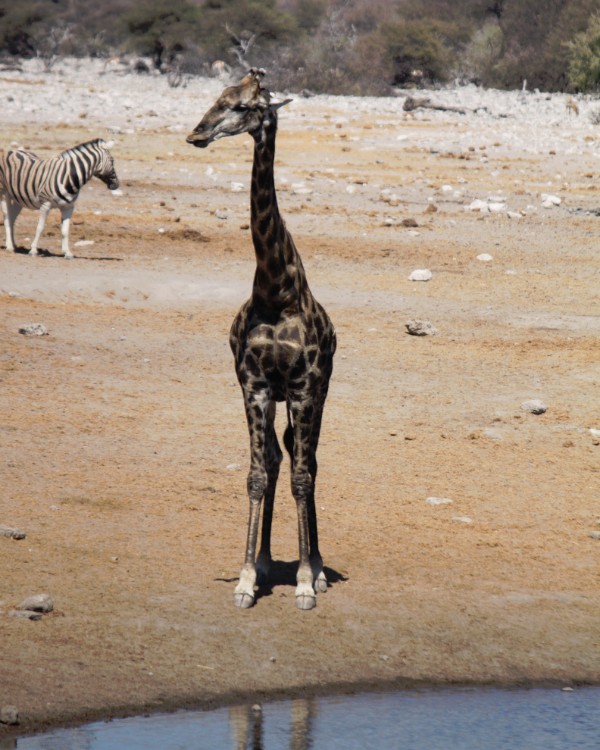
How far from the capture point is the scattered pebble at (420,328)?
12898mm

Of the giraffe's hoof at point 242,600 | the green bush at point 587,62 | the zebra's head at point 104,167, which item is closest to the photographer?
the giraffe's hoof at point 242,600

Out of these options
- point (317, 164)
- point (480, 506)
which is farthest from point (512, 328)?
point (317, 164)

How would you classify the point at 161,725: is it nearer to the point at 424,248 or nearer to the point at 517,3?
the point at 424,248

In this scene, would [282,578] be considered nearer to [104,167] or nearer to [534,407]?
[534,407]

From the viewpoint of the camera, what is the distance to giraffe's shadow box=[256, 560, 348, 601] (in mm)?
6621

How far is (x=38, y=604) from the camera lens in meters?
6.05

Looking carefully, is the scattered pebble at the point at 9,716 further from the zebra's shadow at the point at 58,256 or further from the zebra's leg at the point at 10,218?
the zebra's leg at the point at 10,218

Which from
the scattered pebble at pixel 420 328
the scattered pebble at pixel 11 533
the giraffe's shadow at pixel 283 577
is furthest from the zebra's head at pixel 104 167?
the giraffe's shadow at pixel 283 577

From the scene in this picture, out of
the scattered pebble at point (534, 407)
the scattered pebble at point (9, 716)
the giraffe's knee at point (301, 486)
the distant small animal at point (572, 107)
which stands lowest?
the scattered pebble at point (534, 407)

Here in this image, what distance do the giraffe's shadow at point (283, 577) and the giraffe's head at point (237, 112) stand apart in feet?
7.27

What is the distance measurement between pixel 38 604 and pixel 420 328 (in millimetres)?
7390

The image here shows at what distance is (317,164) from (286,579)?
1865 cm

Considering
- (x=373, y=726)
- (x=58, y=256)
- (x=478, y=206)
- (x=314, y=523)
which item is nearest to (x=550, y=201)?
(x=478, y=206)

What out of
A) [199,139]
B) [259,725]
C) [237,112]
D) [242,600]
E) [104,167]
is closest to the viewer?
[259,725]
